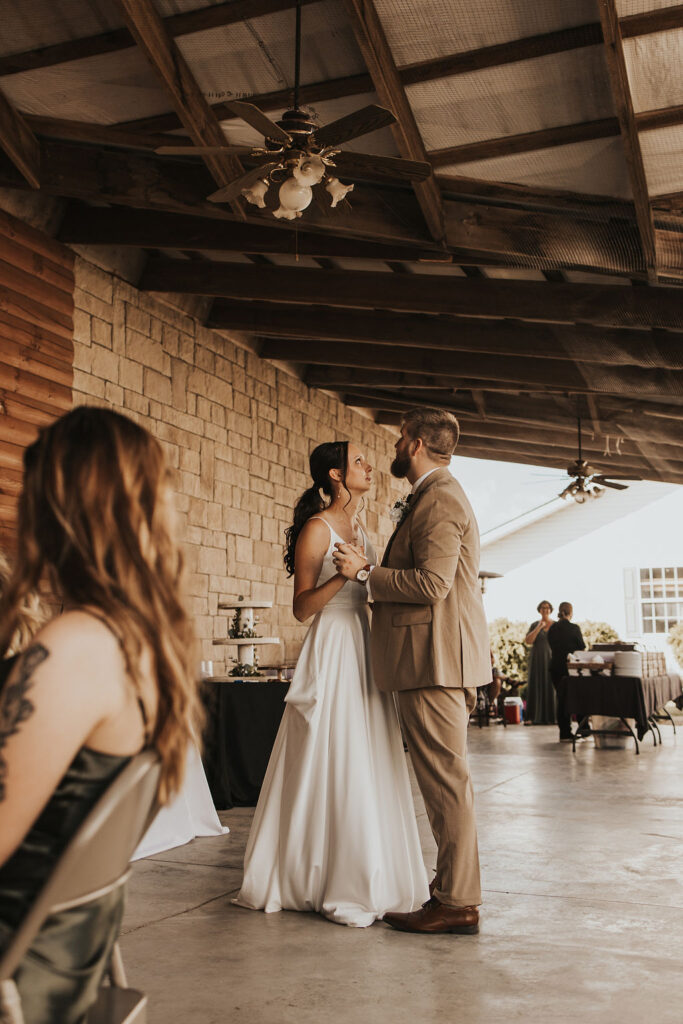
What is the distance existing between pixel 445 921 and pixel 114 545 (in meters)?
2.30

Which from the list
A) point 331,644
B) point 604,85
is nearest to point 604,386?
point 604,85

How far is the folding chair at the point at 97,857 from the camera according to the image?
42.1 inches

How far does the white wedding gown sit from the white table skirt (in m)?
1.13

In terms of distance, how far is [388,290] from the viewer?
23.7 feet

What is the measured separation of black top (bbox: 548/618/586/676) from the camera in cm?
1061

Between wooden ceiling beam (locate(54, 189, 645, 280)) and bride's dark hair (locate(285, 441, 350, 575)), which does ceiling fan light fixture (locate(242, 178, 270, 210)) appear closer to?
wooden ceiling beam (locate(54, 189, 645, 280))

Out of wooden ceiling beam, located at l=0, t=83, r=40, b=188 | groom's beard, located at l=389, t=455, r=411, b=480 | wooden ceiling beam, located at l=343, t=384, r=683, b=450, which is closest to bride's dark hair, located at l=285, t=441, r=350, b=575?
groom's beard, located at l=389, t=455, r=411, b=480

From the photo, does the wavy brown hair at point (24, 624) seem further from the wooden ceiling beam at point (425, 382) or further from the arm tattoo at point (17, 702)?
the wooden ceiling beam at point (425, 382)

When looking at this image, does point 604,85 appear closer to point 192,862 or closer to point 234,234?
point 234,234

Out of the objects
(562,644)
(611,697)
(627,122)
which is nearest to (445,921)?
(627,122)

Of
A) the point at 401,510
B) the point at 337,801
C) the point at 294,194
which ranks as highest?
the point at 294,194

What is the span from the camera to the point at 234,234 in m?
6.41

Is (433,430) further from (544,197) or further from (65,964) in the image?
(544,197)

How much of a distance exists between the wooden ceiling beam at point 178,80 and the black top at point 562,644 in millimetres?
6830
